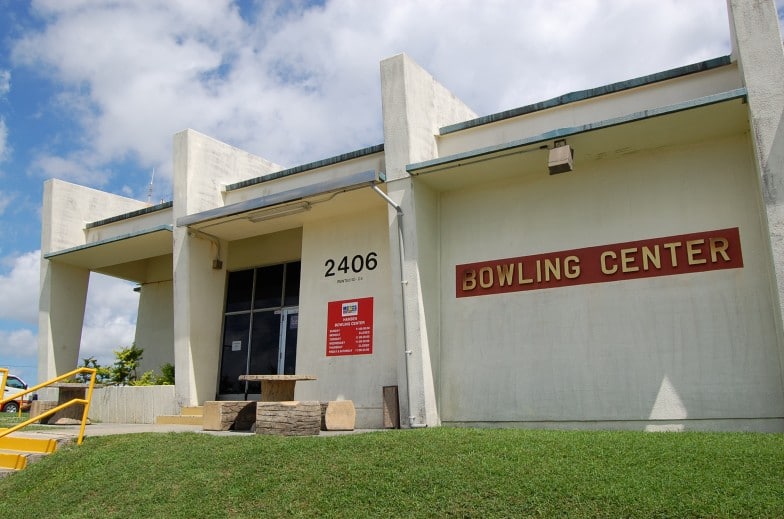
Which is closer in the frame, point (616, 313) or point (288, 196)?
point (616, 313)

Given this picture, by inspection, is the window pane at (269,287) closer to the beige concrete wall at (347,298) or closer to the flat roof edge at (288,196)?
the beige concrete wall at (347,298)

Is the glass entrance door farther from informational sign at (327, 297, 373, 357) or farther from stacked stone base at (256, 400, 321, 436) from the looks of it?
stacked stone base at (256, 400, 321, 436)

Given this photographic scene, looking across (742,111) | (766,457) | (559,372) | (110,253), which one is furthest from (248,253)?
(766,457)

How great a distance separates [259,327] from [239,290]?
4.25 feet

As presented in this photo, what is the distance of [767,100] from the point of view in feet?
28.6

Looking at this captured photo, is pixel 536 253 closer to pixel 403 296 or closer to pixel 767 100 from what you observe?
pixel 403 296

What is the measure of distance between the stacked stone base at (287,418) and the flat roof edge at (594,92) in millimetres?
5643

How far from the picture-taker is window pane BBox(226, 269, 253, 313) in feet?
53.7

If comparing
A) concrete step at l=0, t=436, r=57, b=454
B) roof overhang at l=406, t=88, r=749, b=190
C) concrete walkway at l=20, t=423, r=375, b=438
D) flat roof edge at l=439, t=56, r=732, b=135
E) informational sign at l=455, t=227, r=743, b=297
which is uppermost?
flat roof edge at l=439, t=56, r=732, b=135

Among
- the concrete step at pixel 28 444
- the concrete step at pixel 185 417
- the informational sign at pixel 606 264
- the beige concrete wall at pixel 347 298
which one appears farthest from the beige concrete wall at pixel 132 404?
the informational sign at pixel 606 264

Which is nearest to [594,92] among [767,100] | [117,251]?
[767,100]

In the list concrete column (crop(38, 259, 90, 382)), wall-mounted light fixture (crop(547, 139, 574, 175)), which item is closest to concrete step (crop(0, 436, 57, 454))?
concrete column (crop(38, 259, 90, 382))

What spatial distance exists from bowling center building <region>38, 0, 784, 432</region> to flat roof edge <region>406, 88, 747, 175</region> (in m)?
0.03

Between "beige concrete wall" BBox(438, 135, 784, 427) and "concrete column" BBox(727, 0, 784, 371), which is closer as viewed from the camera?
"concrete column" BBox(727, 0, 784, 371)
